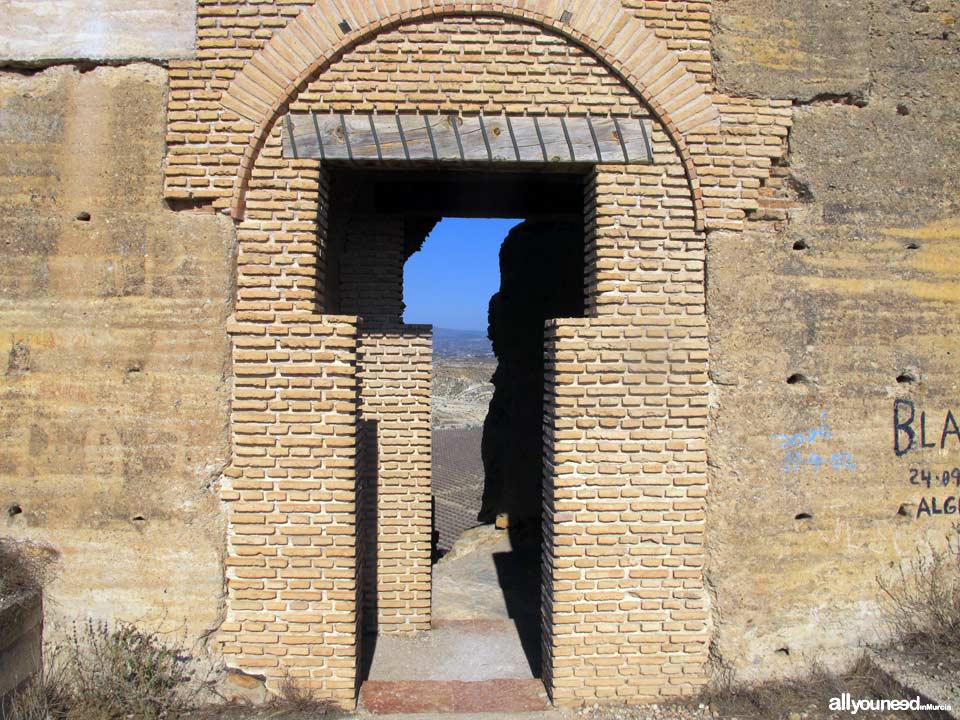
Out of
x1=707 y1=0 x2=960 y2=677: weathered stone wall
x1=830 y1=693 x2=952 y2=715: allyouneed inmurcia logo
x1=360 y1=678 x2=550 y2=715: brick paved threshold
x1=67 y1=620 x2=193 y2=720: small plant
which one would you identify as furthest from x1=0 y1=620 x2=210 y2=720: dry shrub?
x1=830 y1=693 x2=952 y2=715: allyouneed inmurcia logo

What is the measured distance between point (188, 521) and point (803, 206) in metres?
4.80

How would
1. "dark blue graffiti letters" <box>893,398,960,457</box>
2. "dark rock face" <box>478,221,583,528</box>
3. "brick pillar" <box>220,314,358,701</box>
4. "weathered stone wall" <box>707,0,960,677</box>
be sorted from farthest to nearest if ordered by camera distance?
"dark rock face" <box>478,221,583,528</box> → "dark blue graffiti letters" <box>893,398,960,457</box> → "weathered stone wall" <box>707,0,960,677</box> → "brick pillar" <box>220,314,358,701</box>

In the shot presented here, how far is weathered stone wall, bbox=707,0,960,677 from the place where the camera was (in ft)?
14.9

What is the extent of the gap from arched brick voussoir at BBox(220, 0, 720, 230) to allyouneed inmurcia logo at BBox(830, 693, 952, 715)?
3.32 metres

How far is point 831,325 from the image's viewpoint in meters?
4.60

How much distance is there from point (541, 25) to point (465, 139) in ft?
3.14

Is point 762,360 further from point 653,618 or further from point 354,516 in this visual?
point 354,516

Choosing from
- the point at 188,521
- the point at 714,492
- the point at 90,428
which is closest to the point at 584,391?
the point at 714,492

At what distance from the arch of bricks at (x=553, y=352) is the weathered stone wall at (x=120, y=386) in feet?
0.70

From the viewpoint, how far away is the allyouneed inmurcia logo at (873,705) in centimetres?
406

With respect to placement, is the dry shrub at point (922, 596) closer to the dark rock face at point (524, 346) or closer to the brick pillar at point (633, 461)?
the brick pillar at point (633, 461)

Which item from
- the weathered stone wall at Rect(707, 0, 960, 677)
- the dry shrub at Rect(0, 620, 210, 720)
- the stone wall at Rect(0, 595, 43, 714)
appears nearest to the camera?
the stone wall at Rect(0, 595, 43, 714)

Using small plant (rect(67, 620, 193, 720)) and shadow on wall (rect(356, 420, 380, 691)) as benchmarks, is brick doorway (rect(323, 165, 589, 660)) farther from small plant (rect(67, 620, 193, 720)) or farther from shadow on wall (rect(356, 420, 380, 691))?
small plant (rect(67, 620, 193, 720))

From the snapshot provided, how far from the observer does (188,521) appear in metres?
4.48
